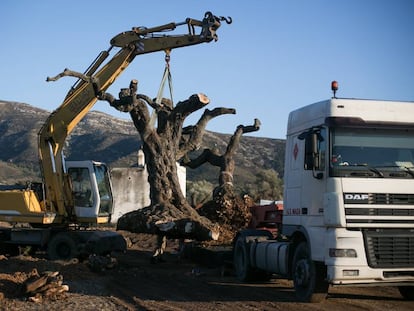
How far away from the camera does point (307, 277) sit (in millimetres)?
11508

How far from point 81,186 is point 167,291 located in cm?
724

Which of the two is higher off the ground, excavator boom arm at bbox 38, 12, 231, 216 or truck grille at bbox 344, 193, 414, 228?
excavator boom arm at bbox 38, 12, 231, 216

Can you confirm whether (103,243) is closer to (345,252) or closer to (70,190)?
(70,190)

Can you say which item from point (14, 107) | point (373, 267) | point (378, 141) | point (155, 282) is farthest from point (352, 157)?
point (14, 107)

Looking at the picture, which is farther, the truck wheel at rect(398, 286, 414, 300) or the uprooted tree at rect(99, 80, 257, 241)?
the uprooted tree at rect(99, 80, 257, 241)

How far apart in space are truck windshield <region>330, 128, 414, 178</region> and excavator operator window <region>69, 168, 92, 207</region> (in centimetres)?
1001

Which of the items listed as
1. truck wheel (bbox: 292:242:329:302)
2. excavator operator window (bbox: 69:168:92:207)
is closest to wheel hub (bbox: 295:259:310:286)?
truck wheel (bbox: 292:242:329:302)

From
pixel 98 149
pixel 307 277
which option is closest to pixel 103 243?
pixel 307 277

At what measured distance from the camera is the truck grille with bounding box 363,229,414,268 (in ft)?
34.7

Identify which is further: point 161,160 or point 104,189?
point 161,160

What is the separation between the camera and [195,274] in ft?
51.7

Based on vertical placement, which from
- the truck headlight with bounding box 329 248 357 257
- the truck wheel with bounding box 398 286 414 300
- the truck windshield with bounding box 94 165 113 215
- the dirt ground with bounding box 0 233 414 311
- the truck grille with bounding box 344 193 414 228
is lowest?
the dirt ground with bounding box 0 233 414 311

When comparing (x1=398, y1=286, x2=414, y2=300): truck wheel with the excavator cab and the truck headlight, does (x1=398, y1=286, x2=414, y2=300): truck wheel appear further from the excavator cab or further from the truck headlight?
the excavator cab

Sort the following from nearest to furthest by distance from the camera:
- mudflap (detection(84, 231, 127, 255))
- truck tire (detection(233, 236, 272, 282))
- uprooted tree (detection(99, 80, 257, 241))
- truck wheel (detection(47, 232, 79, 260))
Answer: truck tire (detection(233, 236, 272, 282))
mudflap (detection(84, 231, 127, 255))
truck wheel (detection(47, 232, 79, 260))
uprooted tree (detection(99, 80, 257, 241))
